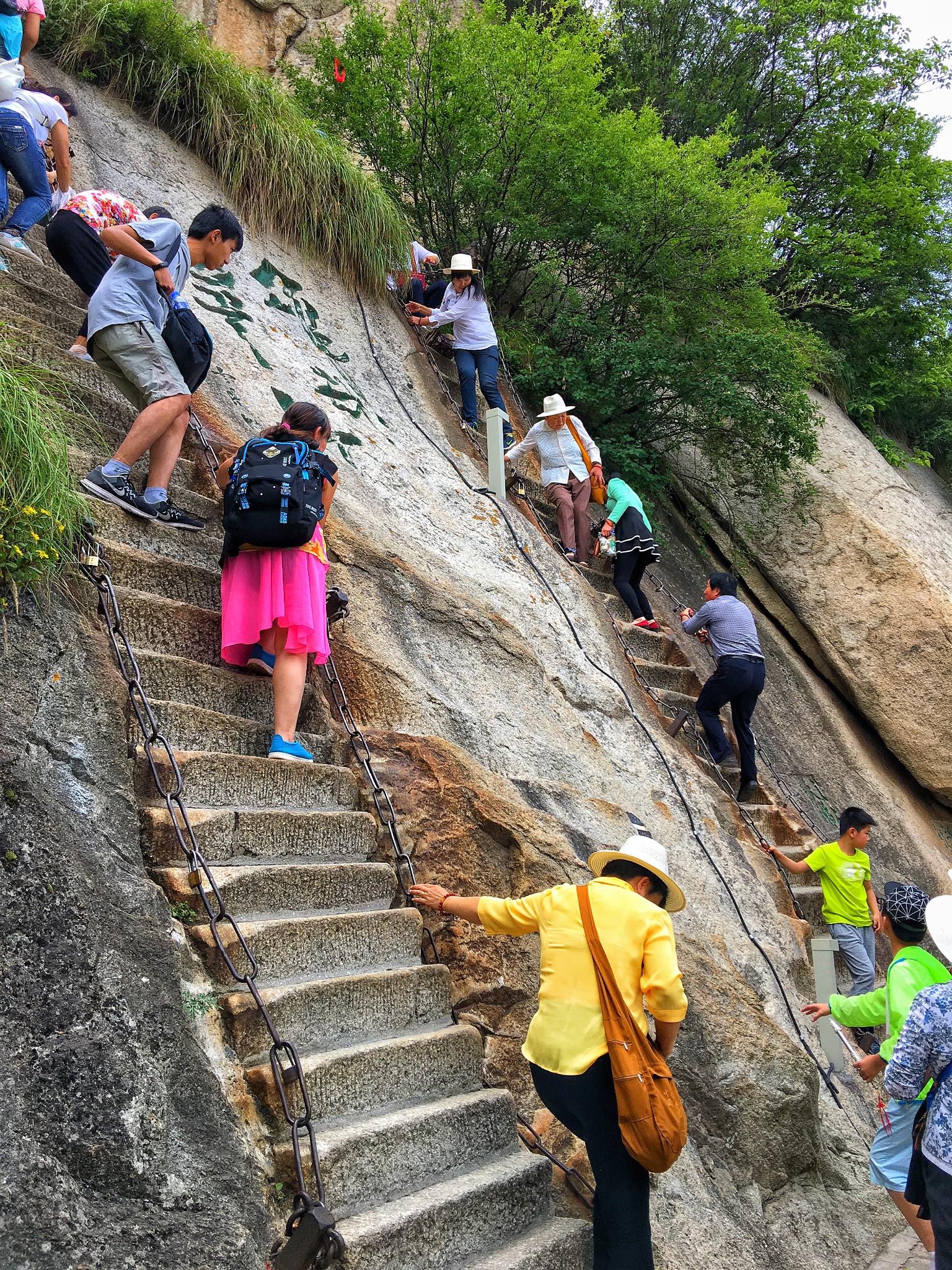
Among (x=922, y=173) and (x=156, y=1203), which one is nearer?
(x=156, y=1203)

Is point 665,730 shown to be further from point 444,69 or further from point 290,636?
point 444,69

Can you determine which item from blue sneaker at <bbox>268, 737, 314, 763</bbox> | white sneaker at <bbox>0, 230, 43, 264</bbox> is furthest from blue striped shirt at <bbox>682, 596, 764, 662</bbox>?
white sneaker at <bbox>0, 230, 43, 264</bbox>

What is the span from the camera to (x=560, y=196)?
406 inches

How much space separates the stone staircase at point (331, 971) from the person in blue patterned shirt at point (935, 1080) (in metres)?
1.15

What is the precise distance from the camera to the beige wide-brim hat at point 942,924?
3273 mm

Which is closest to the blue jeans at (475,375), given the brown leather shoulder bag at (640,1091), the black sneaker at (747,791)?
the black sneaker at (747,791)

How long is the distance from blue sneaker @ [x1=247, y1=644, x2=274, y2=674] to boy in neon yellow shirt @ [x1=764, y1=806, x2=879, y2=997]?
4.22m

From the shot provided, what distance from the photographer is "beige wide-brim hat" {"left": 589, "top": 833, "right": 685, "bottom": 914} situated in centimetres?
351

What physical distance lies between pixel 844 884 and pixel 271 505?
4.85 meters

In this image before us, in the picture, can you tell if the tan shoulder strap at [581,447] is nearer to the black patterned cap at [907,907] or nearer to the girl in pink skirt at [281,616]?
the girl in pink skirt at [281,616]

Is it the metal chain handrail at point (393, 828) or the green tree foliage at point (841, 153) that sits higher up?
the green tree foliage at point (841, 153)

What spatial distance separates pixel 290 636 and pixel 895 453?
11208 mm

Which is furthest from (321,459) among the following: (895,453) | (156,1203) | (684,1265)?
(895,453)

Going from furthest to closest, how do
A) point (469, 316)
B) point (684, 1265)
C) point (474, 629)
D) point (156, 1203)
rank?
point (469, 316) → point (474, 629) → point (684, 1265) → point (156, 1203)
